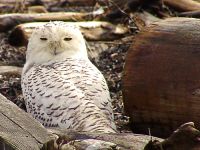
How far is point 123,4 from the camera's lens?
7.86 metres

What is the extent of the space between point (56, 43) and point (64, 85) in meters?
0.85

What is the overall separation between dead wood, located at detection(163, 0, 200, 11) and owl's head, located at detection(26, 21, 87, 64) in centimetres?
193

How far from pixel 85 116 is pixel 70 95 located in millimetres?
283

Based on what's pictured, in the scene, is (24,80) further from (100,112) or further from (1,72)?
(1,72)

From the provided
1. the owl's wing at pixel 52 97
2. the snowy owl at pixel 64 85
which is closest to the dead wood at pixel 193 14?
the snowy owl at pixel 64 85

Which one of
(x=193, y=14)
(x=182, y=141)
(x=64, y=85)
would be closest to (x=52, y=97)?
(x=64, y=85)

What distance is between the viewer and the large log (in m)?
4.31

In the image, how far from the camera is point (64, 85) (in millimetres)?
5031

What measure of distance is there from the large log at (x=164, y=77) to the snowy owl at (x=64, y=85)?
271 millimetres

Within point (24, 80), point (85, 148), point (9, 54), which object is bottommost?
point (9, 54)

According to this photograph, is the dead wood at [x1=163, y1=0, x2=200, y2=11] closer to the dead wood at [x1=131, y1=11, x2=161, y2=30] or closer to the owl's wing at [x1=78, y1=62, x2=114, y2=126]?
the dead wood at [x1=131, y1=11, x2=161, y2=30]

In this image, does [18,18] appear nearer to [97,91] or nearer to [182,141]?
[97,91]

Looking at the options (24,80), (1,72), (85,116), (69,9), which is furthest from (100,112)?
(69,9)

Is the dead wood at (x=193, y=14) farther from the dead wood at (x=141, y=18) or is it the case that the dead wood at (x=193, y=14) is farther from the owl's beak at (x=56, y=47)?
the owl's beak at (x=56, y=47)
